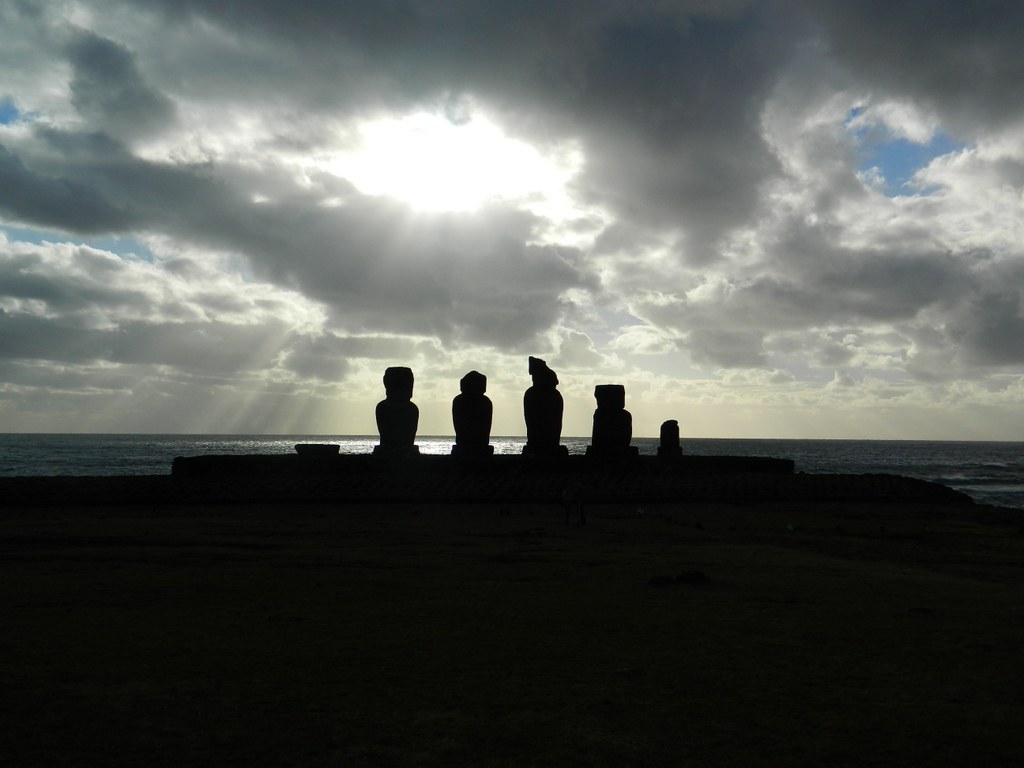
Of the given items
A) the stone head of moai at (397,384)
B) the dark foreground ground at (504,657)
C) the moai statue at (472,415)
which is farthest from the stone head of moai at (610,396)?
the dark foreground ground at (504,657)

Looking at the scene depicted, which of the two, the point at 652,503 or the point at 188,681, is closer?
the point at 188,681

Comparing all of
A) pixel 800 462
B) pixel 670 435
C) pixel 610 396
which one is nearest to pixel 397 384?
pixel 610 396

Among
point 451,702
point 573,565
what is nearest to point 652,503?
point 573,565

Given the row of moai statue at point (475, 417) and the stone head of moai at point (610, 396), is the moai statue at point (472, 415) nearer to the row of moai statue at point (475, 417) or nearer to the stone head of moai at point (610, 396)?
the row of moai statue at point (475, 417)

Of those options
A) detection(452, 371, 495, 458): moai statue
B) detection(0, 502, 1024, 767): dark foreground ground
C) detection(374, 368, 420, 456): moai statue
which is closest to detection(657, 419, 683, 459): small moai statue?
detection(452, 371, 495, 458): moai statue

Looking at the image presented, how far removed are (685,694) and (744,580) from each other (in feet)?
13.4

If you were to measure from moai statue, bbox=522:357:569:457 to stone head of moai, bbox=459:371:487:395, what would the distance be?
1.63 metres

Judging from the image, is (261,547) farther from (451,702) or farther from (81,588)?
(451,702)

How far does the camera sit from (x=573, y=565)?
915 centimetres

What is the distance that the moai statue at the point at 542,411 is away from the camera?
25.5 meters

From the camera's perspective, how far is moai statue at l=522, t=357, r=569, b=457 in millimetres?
25516

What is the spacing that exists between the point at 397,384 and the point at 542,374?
4878 mm

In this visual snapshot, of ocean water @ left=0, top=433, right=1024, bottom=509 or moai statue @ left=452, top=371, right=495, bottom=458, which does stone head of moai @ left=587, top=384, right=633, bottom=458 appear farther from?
ocean water @ left=0, top=433, right=1024, bottom=509

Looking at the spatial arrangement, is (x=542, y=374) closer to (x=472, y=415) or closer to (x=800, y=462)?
(x=472, y=415)
